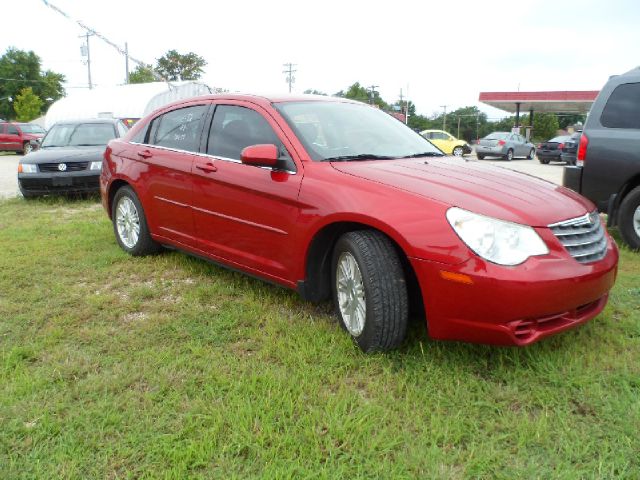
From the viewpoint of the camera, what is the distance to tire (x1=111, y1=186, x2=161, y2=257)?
16.1ft

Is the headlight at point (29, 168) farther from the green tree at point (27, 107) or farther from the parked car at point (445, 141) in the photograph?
the green tree at point (27, 107)

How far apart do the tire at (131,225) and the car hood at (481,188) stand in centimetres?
233

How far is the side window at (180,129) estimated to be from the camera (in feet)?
14.0

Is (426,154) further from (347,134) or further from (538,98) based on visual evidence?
(538,98)

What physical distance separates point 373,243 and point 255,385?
0.94 metres

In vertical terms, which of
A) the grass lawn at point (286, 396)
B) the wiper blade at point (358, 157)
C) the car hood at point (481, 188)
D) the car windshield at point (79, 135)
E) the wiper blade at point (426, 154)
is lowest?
the grass lawn at point (286, 396)

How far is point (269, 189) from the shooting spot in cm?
345

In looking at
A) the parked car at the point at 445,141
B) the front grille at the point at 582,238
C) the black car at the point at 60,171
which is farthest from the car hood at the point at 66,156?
the parked car at the point at 445,141

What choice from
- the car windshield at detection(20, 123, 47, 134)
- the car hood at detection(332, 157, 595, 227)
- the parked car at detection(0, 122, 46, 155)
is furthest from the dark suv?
the car windshield at detection(20, 123, 47, 134)

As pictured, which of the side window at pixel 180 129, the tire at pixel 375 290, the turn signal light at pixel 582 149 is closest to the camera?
the tire at pixel 375 290

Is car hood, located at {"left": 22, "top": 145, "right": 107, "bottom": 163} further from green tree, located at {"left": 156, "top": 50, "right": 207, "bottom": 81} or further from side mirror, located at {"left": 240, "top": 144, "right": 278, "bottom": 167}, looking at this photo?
green tree, located at {"left": 156, "top": 50, "right": 207, "bottom": 81}

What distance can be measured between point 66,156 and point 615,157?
7.60m

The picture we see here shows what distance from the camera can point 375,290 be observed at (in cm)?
282

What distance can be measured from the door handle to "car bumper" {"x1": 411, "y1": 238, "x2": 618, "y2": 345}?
180 cm
